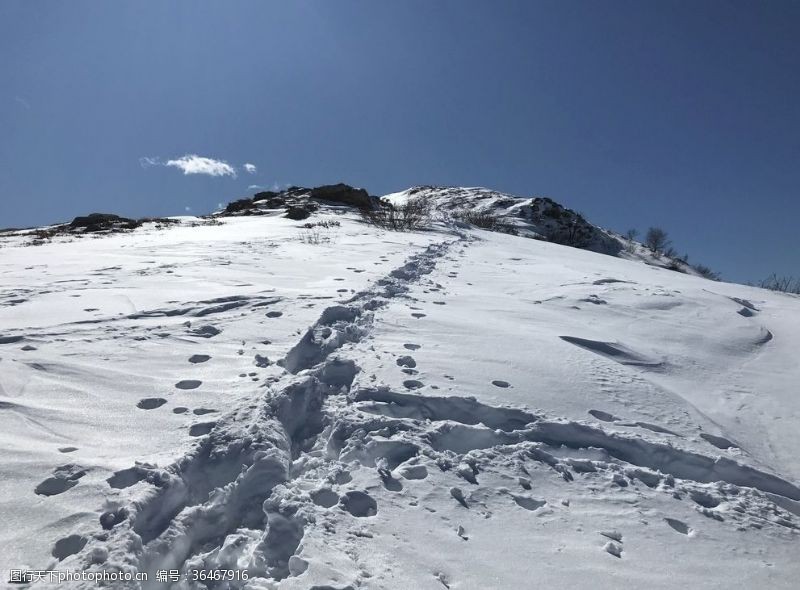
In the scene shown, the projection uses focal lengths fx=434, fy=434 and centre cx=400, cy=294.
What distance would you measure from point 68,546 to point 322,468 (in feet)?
3.21

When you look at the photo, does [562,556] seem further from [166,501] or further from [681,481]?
[166,501]

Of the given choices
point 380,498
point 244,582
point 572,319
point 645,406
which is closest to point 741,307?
point 572,319

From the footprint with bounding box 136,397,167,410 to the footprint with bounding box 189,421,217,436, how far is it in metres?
0.34

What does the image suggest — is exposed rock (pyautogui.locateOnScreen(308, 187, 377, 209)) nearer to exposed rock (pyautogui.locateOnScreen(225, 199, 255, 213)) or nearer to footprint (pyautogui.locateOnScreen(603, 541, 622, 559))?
exposed rock (pyautogui.locateOnScreen(225, 199, 255, 213))

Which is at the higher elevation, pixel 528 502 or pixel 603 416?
pixel 603 416

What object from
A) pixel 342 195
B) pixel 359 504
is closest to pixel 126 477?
pixel 359 504

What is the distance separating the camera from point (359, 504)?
1.89 metres

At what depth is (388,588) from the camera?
4.91 ft

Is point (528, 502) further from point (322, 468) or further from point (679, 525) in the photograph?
point (322, 468)

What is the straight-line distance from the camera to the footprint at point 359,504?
6.05ft

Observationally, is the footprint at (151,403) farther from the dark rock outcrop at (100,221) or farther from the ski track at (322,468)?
the dark rock outcrop at (100,221)

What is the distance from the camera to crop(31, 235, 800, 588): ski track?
162cm

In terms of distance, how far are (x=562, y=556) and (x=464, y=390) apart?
121 centimetres

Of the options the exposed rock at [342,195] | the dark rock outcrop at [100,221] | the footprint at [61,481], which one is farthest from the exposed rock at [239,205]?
the footprint at [61,481]
